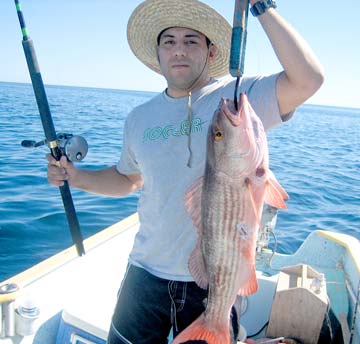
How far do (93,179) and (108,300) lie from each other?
3.79ft

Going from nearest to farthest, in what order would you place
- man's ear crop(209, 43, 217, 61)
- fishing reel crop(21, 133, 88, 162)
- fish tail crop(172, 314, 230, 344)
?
fish tail crop(172, 314, 230, 344)
man's ear crop(209, 43, 217, 61)
fishing reel crop(21, 133, 88, 162)

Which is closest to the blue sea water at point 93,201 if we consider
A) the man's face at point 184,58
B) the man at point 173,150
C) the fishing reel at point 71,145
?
the fishing reel at point 71,145

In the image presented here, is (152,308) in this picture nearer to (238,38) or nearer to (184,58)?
(184,58)

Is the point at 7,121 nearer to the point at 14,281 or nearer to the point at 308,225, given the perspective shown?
the point at 308,225

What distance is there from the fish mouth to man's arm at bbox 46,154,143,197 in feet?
4.63

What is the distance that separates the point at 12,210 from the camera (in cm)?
739

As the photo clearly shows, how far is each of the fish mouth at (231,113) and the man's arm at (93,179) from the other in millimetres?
1412

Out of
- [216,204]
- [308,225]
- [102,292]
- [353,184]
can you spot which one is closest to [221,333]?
[216,204]

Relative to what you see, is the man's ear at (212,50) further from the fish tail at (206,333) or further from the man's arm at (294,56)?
the fish tail at (206,333)

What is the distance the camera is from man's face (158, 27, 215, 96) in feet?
8.08

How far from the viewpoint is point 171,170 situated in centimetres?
246

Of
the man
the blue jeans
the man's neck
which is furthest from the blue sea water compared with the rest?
the man's neck

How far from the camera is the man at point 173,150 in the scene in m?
2.41

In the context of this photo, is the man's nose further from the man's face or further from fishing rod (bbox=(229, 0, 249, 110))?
fishing rod (bbox=(229, 0, 249, 110))
